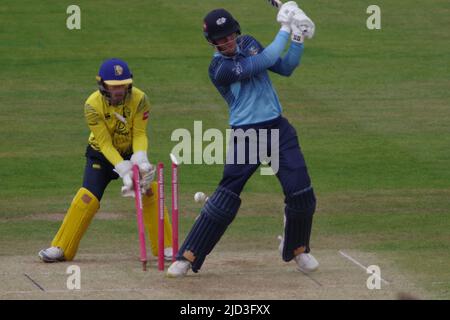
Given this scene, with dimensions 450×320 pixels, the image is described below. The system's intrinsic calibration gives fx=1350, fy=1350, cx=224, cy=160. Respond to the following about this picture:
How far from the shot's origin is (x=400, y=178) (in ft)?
54.3

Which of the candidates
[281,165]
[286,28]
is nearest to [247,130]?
[281,165]

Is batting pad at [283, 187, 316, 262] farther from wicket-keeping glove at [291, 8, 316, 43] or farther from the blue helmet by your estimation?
the blue helmet

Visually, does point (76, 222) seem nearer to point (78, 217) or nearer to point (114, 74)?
point (78, 217)

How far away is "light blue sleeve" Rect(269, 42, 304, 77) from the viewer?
1168 centimetres

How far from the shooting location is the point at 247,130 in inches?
456

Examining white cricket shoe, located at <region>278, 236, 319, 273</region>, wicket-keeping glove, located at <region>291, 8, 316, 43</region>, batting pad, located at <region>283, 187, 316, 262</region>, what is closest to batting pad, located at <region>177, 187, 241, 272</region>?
batting pad, located at <region>283, 187, 316, 262</region>

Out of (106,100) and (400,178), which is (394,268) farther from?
(400,178)

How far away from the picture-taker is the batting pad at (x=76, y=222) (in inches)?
486

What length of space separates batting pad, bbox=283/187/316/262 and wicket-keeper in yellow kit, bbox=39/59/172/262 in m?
1.29

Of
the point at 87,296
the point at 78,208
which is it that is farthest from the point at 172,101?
the point at 87,296

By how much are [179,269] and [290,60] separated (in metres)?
2.05

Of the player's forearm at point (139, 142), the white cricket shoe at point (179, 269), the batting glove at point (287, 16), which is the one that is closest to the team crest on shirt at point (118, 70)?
the player's forearm at point (139, 142)

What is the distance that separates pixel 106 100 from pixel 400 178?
5.49 metres

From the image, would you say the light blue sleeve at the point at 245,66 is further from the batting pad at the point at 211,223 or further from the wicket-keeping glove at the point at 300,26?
the batting pad at the point at 211,223
